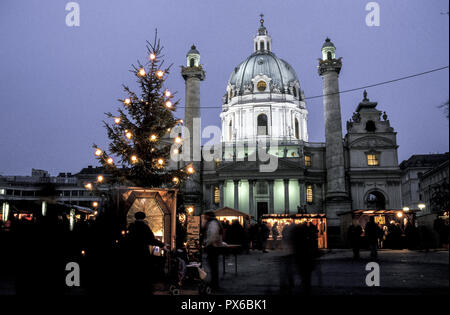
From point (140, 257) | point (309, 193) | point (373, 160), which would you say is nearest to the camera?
point (140, 257)

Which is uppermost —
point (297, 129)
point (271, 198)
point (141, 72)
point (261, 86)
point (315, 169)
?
point (261, 86)

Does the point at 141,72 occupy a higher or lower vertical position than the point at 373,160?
lower

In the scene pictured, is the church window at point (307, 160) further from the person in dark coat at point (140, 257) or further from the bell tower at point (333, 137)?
the person in dark coat at point (140, 257)

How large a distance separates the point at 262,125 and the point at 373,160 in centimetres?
2074

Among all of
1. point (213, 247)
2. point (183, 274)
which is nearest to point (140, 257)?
point (213, 247)

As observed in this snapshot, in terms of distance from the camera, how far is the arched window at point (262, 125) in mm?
67312

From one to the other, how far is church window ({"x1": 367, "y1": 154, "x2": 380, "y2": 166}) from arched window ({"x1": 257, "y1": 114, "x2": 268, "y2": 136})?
18830mm

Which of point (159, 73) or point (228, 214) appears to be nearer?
point (159, 73)

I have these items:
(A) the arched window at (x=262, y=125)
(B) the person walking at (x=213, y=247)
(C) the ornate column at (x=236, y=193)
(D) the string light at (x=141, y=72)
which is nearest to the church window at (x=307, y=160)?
(C) the ornate column at (x=236, y=193)

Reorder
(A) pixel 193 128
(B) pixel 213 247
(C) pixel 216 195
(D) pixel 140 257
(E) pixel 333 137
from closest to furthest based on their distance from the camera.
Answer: (D) pixel 140 257 < (B) pixel 213 247 < (E) pixel 333 137 < (A) pixel 193 128 < (C) pixel 216 195

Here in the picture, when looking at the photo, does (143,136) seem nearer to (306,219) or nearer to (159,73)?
(159,73)

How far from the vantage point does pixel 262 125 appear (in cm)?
6819

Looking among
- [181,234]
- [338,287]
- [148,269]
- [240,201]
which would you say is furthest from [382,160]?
[148,269]
